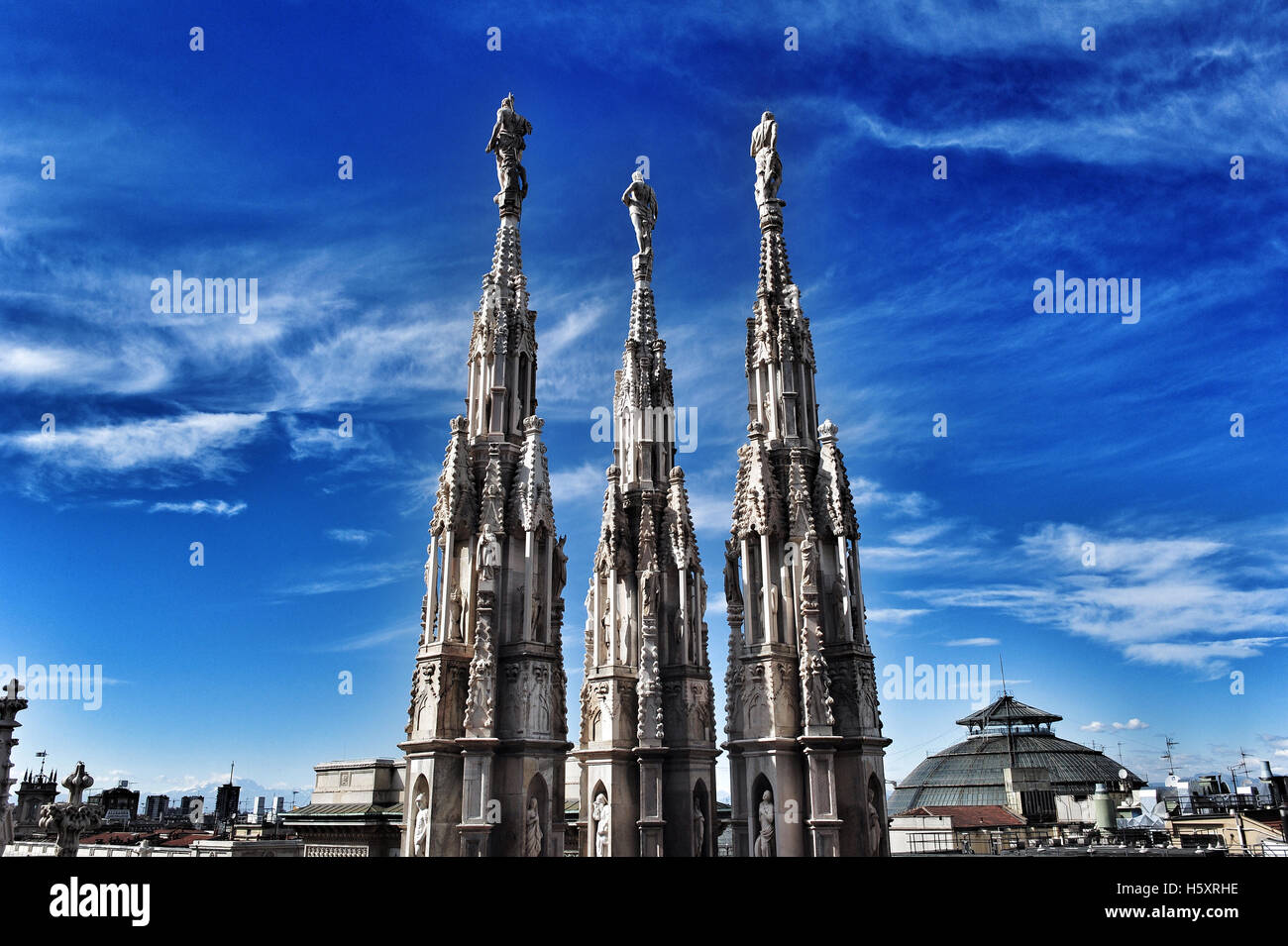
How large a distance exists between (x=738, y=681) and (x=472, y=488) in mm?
11946

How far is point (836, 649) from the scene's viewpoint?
31344 millimetres

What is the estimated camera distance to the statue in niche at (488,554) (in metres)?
27.5

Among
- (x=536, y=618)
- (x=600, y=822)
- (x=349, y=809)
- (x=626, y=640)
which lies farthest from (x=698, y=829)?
(x=349, y=809)

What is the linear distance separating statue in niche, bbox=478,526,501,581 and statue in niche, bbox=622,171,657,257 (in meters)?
16.6

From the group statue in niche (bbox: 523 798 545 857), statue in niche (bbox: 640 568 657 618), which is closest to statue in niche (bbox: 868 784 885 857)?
statue in niche (bbox: 640 568 657 618)

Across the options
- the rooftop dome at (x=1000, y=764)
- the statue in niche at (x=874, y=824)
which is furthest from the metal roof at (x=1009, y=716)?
the statue in niche at (x=874, y=824)

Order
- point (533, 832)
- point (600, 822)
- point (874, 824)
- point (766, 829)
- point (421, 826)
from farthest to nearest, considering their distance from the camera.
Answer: point (600, 822)
point (874, 824)
point (766, 829)
point (533, 832)
point (421, 826)

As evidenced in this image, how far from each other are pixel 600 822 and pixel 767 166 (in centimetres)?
2795

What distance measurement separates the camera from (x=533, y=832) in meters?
26.8

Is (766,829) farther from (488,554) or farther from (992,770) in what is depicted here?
(992,770)
